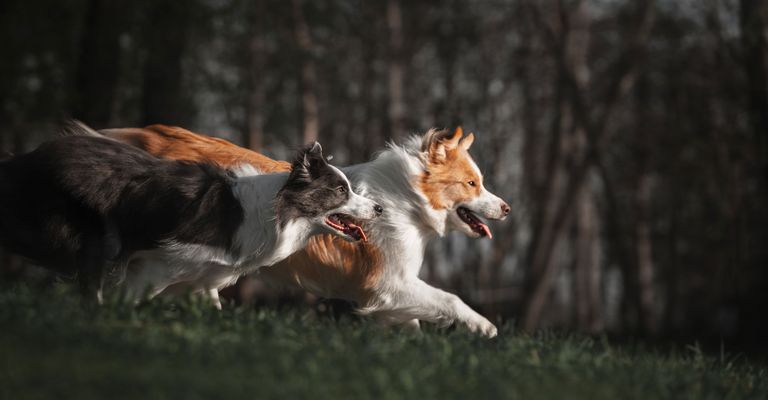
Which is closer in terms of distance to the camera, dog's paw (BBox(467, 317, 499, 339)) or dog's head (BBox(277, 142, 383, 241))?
dog's head (BBox(277, 142, 383, 241))

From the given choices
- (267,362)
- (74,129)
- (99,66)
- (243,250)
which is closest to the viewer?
(267,362)

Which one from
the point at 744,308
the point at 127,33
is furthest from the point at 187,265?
the point at 744,308

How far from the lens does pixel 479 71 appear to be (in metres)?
30.3

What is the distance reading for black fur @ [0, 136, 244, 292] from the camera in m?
6.89

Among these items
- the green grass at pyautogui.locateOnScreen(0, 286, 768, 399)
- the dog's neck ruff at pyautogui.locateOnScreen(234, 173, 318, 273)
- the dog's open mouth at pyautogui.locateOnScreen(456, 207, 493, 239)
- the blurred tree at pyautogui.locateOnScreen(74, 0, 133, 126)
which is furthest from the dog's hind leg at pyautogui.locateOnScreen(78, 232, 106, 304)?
the blurred tree at pyautogui.locateOnScreen(74, 0, 133, 126)

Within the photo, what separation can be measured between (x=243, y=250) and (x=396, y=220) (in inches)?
60.5

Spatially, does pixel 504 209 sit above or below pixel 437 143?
below

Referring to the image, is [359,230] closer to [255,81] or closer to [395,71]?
[395,71]

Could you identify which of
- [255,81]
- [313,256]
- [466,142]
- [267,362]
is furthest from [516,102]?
[267,362]

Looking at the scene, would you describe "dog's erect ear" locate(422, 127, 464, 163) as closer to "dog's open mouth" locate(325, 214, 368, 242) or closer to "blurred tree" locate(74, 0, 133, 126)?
"dog's open mouth" locate(325, 214, 368, 242)

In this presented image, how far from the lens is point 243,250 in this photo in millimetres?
7121

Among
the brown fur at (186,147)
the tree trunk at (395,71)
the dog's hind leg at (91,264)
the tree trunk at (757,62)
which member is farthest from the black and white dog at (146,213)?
the tree trunk at (395,71)

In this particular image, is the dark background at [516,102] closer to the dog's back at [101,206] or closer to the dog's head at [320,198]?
the dog's head at [320,198]

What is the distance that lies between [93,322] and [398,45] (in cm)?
1837
